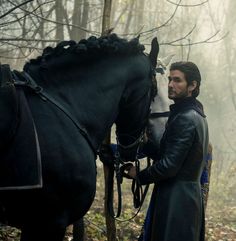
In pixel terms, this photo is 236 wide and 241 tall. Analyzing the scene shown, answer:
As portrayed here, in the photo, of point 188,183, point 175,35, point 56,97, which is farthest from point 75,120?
point 175,35

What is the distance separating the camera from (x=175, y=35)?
23516 millimetres

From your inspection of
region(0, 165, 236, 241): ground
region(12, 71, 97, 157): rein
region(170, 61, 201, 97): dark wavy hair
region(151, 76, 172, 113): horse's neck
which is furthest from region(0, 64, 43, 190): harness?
region(0, 165, 236, 241): ground

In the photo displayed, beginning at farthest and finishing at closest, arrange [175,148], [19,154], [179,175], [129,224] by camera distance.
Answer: [129,224] → [179,175] → [175,148] → [19,154]

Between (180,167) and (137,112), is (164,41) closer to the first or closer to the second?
(180,167)

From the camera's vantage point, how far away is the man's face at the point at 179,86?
11.9ft

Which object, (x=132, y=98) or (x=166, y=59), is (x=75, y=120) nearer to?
(x=132, y=98)

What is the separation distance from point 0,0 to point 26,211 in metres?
6.58

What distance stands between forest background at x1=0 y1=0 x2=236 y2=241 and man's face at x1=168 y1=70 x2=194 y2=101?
22.6 inches

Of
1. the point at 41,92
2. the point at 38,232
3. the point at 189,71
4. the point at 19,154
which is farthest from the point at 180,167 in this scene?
the point at 19,154

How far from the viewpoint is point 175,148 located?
3418mm

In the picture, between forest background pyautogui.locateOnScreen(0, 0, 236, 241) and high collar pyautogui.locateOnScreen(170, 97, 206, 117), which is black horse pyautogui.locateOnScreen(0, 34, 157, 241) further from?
forest background pyautogui.locateOnScreen(0, 0, 236, 241)

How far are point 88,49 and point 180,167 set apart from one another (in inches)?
54.5

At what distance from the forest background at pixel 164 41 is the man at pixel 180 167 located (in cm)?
74

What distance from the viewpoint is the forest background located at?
6137 millimetres
